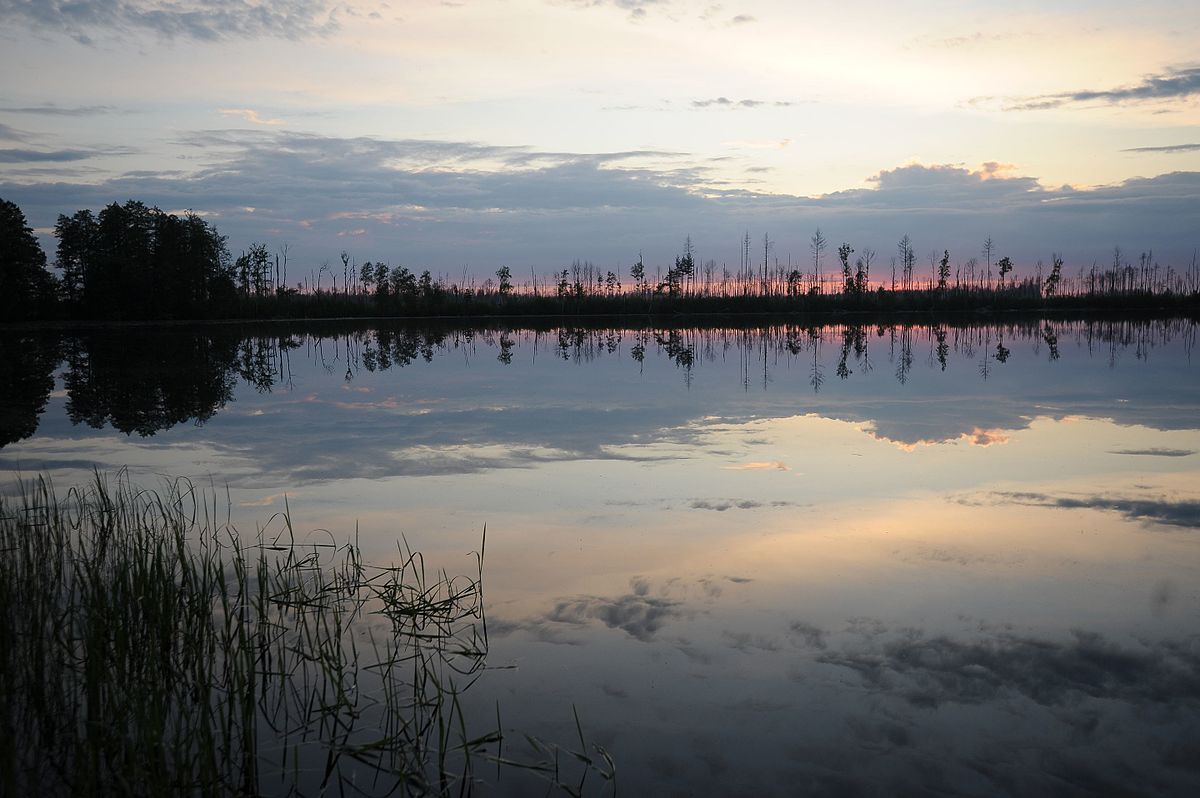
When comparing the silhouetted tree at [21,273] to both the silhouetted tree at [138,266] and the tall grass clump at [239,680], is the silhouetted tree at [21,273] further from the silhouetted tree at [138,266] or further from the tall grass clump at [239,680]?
the tall grass clump at [239,680]

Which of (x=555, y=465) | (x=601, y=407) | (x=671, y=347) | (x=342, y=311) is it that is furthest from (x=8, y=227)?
(x=555, y=465)

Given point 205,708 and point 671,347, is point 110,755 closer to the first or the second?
point 205,708

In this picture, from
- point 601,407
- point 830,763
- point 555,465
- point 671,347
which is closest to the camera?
point 830,763

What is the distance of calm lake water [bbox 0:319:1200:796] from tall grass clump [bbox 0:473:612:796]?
335 mm

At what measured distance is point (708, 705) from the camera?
386cm

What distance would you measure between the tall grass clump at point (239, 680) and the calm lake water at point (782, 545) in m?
0.34

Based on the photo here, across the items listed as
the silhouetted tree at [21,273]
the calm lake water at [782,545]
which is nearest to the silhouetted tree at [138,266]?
the silhouetted tree at [21,273]

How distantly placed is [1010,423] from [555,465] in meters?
6.16

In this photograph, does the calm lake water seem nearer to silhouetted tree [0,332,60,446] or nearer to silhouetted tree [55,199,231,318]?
silhouetted tree [0,332,60,446]

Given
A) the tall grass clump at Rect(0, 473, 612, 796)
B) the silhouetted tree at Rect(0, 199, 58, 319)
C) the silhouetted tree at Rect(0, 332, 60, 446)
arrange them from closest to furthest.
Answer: the tall grass clump at Rect(0, 473, 612, 796) < the silhouetted tree at Rect(0, 332, 60, 446) < the silhouetted tree at Rect(0, 199, 58, 319)

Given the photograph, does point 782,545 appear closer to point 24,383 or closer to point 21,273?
point 24,383

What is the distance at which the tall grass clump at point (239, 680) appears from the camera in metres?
3.24

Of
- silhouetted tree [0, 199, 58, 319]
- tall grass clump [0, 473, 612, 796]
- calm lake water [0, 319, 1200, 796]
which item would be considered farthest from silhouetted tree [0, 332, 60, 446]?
silhouetted tree [0, 199, 58, 319]

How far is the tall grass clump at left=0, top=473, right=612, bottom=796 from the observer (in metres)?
3.24
